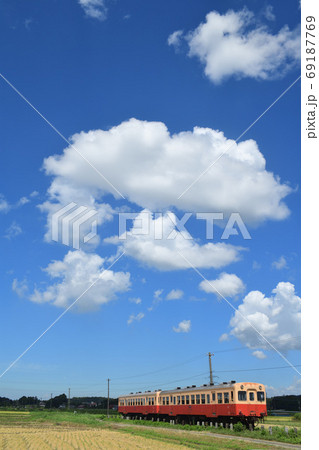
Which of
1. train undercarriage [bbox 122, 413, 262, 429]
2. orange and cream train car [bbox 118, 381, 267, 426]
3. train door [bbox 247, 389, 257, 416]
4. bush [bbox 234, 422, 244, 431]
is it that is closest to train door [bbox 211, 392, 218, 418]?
orange and cream train car [bbox 118, 381, 267, 426]

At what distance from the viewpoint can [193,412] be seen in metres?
36.4

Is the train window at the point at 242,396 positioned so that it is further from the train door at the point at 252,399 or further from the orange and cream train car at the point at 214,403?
the train door at the point at 252,399

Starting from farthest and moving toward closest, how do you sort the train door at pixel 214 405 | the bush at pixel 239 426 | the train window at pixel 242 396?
1. the train door at pixel 214 405
2. the train window at pixel 242 396
3. the bush at pixel 239 426

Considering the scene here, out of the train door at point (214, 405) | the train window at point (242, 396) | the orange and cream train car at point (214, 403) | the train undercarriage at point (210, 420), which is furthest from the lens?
the train door at point (214, 405)

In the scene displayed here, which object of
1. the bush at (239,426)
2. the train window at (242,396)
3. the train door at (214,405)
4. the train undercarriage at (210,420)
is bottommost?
the train undercarriage at (210,420)

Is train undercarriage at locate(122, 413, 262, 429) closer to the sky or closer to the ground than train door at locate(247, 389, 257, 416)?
closer to the ground

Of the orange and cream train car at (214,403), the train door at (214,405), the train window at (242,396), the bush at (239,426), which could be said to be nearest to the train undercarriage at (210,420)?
the orange and cream train car at (214,403)

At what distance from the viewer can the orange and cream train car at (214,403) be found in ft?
102

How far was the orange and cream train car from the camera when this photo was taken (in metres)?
31.1

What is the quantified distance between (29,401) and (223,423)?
142 m

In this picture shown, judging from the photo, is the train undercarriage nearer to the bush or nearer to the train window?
the bush

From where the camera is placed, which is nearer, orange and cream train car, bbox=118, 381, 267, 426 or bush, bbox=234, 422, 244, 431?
bush, bbox=234, 422, 244, 431
